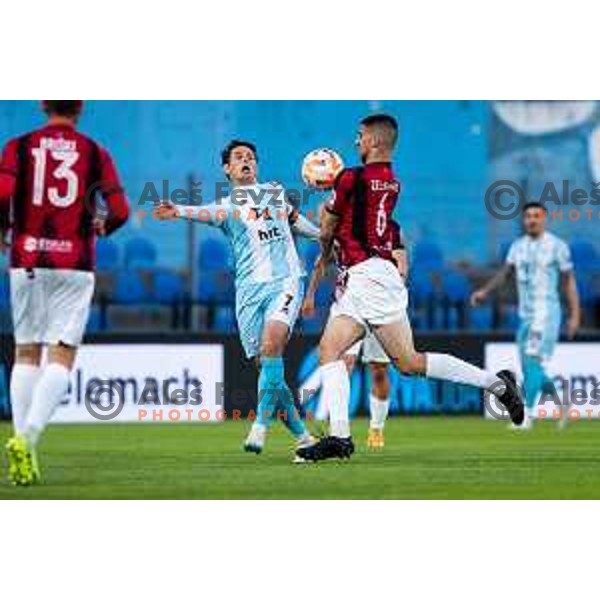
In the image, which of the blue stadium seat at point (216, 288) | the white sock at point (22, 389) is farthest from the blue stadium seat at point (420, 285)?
the white sock at point (22, 389)

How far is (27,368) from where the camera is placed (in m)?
8.77

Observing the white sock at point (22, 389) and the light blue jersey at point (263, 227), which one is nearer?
the white sock at point (22, 389)

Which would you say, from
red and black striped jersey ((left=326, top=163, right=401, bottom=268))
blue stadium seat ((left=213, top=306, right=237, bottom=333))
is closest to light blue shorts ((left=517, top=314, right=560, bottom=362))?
blue stadium seat ((left=213, top=306, right=237, bottom=333))

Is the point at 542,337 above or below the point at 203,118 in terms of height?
below

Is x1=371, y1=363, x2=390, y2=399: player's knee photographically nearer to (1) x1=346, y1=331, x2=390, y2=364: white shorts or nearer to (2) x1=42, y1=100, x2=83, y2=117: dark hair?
(1) x1=346, y1=331, x2=390, y2=364: white shorts

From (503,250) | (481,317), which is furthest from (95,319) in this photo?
(503,250)

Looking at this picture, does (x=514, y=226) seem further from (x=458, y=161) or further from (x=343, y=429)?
(x=343, y=429)

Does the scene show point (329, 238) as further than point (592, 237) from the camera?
No

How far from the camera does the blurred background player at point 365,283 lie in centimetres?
945

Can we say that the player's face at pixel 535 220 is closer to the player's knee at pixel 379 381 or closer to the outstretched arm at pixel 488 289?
the outstretched arm at pixel 488 289

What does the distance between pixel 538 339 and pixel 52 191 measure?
23.8ft

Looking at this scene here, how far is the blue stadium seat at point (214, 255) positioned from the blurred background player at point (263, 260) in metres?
7.52

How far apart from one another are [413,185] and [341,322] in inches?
357
